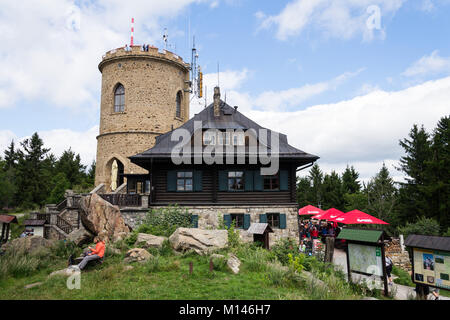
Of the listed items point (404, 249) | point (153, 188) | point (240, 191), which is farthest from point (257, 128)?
point (404, 249)

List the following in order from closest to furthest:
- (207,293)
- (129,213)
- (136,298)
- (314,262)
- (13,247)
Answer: (136,298) < (207,293) < (13,247) < (314,262) < (129,213)

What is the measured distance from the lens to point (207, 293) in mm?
7605

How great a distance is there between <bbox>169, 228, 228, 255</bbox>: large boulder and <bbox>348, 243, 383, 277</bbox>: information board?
5105mm

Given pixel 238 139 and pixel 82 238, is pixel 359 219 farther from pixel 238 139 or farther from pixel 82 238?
pixel 82 238

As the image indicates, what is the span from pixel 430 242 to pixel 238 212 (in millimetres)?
11280

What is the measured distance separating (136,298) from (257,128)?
15783 millimetres

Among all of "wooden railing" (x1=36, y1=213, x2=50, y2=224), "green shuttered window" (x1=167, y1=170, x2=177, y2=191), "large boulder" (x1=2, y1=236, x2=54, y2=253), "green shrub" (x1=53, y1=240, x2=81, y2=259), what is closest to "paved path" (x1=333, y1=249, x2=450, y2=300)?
"green shuttered window" (x1=167, y1=170, x2=177, y2=191)

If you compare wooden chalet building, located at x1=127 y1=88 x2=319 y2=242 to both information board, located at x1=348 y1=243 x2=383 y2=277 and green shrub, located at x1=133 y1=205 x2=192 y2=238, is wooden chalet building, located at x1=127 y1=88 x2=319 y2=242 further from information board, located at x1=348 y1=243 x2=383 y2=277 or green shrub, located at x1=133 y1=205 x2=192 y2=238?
information board, located at x1=348 y1=243 x2=383 y2=277

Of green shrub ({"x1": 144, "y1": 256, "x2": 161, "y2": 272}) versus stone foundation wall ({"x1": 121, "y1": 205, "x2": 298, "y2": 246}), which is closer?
green shrub ({"x1": 144, "y1": 256, "x2": 161, "y2": 272})

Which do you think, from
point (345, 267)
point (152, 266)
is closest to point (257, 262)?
point (152, 266)

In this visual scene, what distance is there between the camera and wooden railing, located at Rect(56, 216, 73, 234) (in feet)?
59.3
